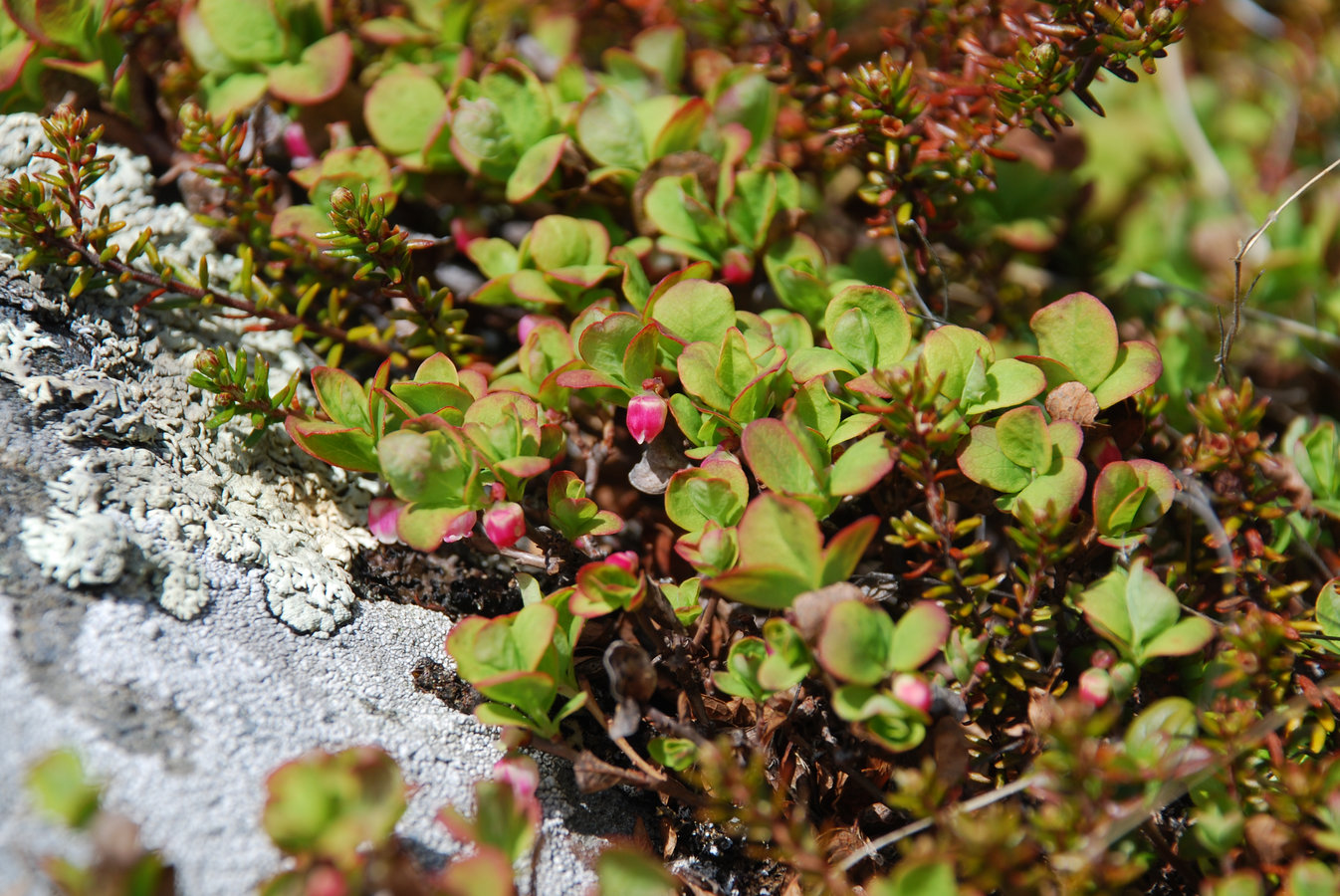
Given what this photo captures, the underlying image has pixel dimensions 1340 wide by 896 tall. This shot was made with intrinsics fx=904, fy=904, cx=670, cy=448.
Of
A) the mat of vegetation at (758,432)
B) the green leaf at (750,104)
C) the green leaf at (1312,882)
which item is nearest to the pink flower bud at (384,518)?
the mat of vegetation at (758,432)

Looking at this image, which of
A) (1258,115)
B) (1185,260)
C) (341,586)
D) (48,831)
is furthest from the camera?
(1258,115)

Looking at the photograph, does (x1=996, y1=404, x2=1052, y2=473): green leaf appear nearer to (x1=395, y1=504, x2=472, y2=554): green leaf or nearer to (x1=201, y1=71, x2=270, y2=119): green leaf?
(x1=395, y1=504, x2=472, y2=554): green leaf

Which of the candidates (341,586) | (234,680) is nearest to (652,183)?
(341,586)

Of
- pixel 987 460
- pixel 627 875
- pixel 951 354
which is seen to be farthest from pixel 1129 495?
pixel 627 875

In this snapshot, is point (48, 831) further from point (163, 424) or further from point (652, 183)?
point (652, 183)

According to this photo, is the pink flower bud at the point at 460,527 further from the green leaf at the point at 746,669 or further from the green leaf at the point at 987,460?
the green leaf at the point at 987,460

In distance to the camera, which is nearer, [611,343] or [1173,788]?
[1173,788]

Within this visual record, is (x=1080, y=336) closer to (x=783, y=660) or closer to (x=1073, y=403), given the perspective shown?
(x=1073, y=403)

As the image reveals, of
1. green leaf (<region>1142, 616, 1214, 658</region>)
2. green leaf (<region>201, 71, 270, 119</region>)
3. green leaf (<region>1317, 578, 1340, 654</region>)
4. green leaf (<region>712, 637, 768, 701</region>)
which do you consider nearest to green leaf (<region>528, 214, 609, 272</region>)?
green leaf (<region>201, 71, 270, 119</region>)
